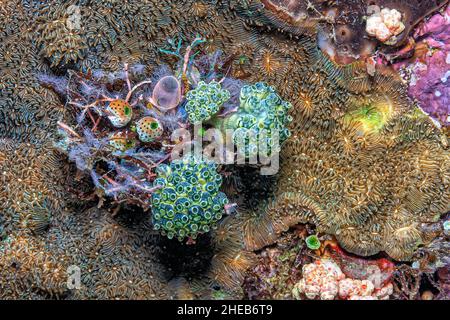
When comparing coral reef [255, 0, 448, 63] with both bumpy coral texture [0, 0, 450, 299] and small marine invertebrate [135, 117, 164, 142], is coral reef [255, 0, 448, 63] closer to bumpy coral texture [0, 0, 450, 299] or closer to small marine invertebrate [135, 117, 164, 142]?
bumpy coral texture [0, 0, 450, 299]

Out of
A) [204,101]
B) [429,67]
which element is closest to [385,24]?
[429,67]

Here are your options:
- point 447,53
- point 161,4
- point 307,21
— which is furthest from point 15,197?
point 447,53

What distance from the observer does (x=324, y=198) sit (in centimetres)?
498

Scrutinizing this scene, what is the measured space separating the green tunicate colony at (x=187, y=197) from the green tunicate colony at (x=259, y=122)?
0.42 meters

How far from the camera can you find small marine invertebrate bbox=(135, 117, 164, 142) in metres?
4.65

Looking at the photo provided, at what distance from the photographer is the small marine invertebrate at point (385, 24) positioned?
4766 millimetres

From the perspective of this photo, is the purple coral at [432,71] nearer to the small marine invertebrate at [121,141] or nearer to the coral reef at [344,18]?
the coral reef at [344,18]

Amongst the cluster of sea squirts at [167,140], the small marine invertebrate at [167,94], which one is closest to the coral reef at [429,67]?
the cluster of sea squirts at [167,140]

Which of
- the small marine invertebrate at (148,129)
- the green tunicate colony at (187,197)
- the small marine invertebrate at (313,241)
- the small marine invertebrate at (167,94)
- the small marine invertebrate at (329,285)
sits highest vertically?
the small marine invertebrate at (167,94)

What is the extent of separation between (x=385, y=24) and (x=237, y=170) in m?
2.28

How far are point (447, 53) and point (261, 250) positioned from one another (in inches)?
122

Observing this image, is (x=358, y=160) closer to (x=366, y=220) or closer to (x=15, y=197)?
(x=366, y=220)

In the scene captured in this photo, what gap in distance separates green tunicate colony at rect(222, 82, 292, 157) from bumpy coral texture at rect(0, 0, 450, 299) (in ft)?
2.03

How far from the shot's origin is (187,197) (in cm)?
434
